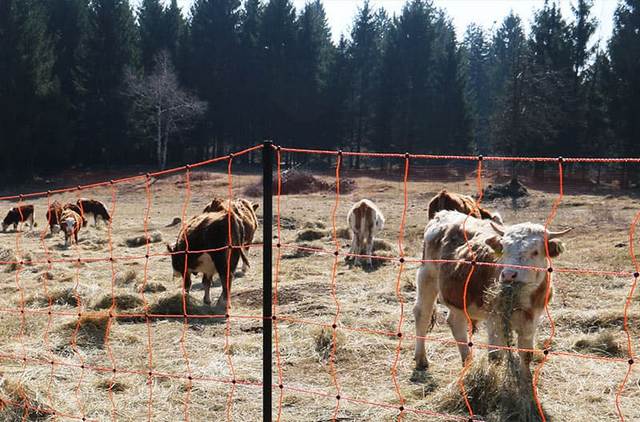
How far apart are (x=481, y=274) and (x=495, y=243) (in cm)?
48

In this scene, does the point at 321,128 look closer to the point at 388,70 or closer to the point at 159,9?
the point at 388,70

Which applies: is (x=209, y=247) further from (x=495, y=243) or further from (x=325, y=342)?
(x=495, y=243)

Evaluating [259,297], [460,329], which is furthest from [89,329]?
[460,329]

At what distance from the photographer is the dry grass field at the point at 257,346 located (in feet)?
16.8

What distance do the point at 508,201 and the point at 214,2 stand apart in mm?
33624

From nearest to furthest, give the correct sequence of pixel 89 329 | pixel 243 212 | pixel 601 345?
pixel 601 345, pixel 89 329, pixel 243 212

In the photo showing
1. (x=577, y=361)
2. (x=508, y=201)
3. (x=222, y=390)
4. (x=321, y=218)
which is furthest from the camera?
(x=508, y=201)

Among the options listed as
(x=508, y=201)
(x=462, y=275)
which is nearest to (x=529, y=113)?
(x=508, y=201)

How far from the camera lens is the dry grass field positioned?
5.12m

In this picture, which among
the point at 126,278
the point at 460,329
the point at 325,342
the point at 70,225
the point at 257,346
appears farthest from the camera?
the point at 70,225

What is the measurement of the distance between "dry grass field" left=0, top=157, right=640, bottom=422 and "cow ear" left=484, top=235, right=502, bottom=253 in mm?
893

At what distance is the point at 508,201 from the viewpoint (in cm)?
2600

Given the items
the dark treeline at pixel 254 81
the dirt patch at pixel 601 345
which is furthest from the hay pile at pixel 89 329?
the dark treeline at pixel 254 81

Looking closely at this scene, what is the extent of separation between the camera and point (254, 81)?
159ft
